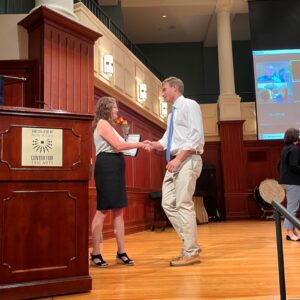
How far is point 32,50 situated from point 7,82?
0.51 m

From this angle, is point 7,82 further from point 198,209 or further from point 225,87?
point 225,87

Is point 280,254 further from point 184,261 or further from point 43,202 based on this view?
point 184,261

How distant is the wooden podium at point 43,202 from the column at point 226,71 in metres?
9.43

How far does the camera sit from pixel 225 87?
457 inches

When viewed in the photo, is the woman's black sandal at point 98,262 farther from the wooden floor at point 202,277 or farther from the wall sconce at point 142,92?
the wall sconce at point 142,92

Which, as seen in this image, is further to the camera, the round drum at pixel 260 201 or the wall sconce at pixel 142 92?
the round drum at pixel 260 201

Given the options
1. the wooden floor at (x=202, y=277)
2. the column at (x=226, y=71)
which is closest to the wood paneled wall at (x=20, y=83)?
the wooden floor at (x=202, y=277)

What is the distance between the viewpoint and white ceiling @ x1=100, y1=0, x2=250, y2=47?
37.2 feet

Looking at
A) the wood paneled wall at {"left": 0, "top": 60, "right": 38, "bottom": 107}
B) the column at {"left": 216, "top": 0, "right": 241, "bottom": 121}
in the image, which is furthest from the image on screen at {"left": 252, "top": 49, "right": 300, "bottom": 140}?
the wood paneled wall at {"left": 0, "top": 60, "right": 38, "bottom": 107}

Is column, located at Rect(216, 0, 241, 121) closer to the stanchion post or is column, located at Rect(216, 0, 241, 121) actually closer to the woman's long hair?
the woman's long hair

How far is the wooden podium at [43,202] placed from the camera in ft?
7.32

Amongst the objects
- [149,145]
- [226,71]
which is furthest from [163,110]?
[149,145]

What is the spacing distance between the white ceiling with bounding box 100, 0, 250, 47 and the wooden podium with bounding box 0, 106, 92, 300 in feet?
29.1

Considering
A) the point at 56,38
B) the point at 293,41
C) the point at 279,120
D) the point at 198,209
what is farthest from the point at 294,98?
the point at 56,38
